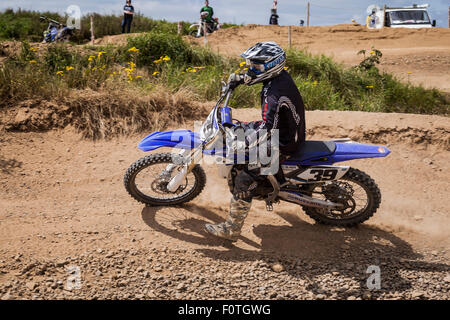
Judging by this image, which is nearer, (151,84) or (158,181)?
(158,181)

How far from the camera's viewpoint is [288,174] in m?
3.99

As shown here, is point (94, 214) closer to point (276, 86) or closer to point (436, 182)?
point (276, 86)

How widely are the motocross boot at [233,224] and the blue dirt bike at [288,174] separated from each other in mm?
220

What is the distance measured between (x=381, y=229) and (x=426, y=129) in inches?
104

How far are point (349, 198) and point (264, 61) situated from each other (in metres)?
1.74

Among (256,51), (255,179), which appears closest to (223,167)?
(255,179)

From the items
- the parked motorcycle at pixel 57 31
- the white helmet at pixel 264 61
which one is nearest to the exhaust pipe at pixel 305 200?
the white helmet at pixel 264 61

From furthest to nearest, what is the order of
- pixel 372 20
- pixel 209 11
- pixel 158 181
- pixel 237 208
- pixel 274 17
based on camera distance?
pixel 274 17
pixel 372 20
pixel 209 11
pixel 158 181
pixel 237 208

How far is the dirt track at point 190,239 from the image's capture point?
3400 mm

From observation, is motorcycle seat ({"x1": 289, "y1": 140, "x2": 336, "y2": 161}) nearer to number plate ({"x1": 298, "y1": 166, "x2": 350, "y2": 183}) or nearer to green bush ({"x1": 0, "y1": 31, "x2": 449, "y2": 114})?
number plate ({"x1": 298, "y1": 166, "x2": 350, "y2": 183})

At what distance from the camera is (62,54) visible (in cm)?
871

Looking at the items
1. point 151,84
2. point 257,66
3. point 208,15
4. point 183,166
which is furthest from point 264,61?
point 208,15

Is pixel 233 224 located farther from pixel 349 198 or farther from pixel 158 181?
pixel 349 198

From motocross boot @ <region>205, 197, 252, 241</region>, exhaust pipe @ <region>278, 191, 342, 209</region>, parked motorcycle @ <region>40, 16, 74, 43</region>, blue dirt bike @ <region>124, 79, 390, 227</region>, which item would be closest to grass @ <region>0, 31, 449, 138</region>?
blue dirt bike @ <region>124, 79, 390, 227</region>
